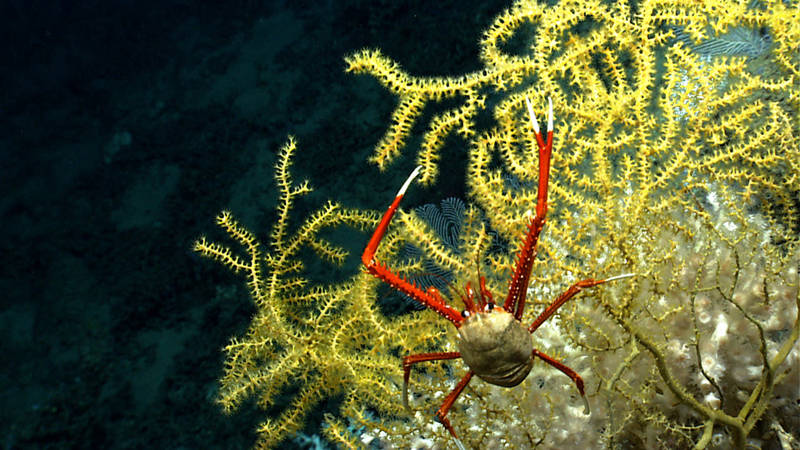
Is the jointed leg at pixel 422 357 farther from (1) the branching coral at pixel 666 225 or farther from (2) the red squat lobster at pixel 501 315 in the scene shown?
(1) the branching coral at pixel 666 225

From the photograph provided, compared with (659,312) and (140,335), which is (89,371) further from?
(659,312)

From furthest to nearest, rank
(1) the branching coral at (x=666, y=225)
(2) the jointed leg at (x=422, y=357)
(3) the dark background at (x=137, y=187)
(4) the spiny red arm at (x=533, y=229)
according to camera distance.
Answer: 1. (3) the dark background at (x=137, y=187)
2. (1) the branching coral at (x=666, y=225)
3. (2) the jointed leg at (x=422, y=357)
4. (4) the spiny red arm at (x=533, y=229)

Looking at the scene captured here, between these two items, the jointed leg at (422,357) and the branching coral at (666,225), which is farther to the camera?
the branching coral at (666,225)

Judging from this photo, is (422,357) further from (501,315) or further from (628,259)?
(628,259)

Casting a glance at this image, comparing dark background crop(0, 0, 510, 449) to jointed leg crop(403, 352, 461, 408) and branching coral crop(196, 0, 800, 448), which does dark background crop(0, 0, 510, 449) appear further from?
jointed leg crop(403, 352, 461, 408)

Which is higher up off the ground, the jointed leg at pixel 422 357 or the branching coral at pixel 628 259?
the branching coral at pixel 628 259

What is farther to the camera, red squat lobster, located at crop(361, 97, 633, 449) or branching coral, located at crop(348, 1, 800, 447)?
branching coral, located at crop(348, 1, 800, 447)

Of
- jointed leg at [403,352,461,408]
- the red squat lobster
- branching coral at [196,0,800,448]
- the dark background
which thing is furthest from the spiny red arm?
the dark background

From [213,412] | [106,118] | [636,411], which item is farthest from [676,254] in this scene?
[106,118]

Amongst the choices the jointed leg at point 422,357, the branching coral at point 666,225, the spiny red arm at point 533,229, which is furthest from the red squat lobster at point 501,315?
the branching coral at point 666,225
